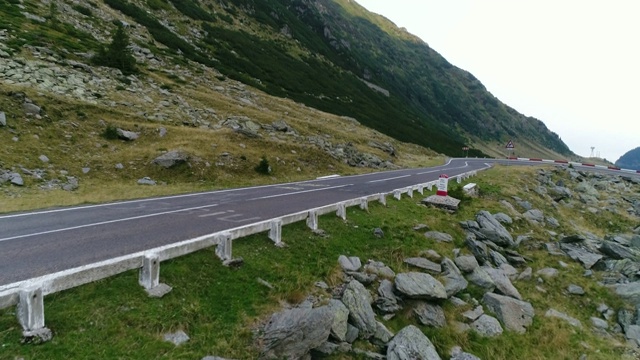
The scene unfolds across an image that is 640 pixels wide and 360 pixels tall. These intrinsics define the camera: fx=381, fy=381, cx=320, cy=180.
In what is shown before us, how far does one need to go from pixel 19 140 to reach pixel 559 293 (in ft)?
87.0

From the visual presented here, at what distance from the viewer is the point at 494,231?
17.0 metres

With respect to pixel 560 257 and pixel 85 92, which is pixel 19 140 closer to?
pixel 85 92

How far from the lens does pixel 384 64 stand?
183 m

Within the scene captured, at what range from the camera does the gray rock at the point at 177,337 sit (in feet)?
20.8

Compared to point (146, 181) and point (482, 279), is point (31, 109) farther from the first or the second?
point (482, 279)

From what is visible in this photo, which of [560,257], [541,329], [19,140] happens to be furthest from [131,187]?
[560,257]

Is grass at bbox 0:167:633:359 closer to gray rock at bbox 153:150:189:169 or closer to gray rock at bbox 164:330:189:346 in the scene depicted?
gray rock at bbox 164:330:189:346

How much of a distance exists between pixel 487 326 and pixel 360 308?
3.88 meters

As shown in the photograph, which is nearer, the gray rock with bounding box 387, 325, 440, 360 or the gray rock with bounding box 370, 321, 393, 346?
the gray rock with bounding box 387, 325, 440, 360

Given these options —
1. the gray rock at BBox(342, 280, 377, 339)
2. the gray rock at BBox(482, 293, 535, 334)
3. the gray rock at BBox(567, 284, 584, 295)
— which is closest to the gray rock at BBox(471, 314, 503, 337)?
the gray rock at BBox(482, 293, 535, 334)

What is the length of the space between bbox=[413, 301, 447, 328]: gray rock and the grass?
191mm

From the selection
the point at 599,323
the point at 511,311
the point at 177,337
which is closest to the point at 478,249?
the point at 511,311

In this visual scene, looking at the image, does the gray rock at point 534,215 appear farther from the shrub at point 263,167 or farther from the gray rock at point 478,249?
the shrub at point 263,167

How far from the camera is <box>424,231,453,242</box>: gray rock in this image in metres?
14.6
